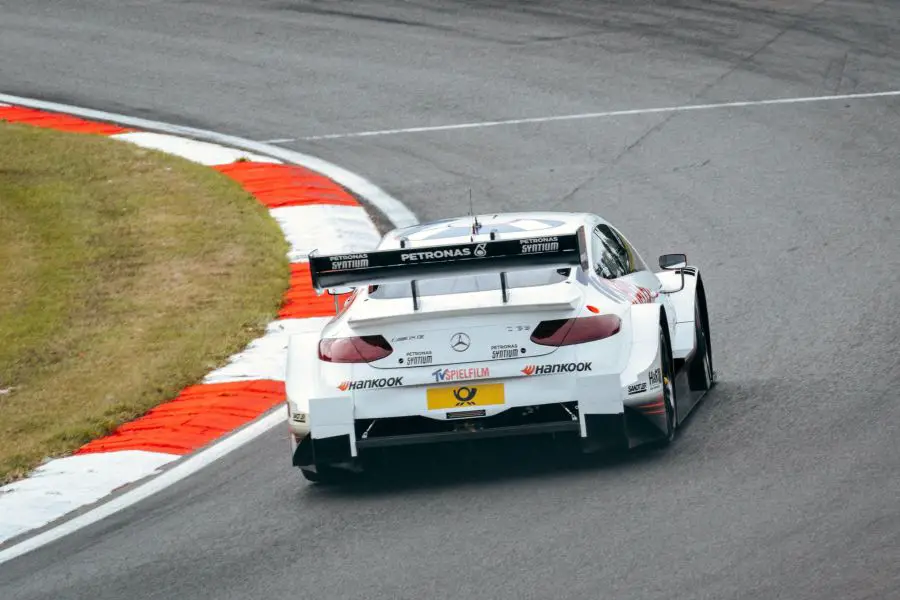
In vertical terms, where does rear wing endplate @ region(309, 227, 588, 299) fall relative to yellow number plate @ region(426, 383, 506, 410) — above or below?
above

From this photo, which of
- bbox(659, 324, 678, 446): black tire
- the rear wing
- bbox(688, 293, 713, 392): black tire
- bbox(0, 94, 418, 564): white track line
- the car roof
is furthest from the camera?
bbox(688, 293, 713, 392): black tire

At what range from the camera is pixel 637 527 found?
7.68 meters

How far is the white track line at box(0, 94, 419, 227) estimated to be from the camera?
1641cm

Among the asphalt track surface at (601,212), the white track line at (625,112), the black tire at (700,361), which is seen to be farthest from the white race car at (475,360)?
→ the white track line at (625,112)

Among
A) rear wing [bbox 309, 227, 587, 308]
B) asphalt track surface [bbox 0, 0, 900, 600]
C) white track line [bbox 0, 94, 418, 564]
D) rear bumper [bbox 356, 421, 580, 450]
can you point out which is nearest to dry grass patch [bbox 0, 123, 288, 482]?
white track line [bbox 0, 94, 418, 564]

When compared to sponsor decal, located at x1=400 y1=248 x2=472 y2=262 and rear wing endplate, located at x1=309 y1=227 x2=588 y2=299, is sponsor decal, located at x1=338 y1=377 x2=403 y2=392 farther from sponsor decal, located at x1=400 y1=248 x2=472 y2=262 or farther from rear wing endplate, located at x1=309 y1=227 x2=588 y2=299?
sponsor decal, located at x1=400 y1=248 x2=472 y2=262

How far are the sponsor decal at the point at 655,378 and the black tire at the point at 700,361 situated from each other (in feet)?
4.66

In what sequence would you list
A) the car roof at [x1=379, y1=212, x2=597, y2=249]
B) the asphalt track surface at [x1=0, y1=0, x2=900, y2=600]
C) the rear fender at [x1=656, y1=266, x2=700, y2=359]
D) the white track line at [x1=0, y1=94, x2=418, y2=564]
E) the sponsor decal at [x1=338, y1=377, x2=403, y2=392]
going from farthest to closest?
the rear fender at [x1=656, y1=266, x2=700, y2=359]
the car roof at [x1=379, y1=212, x2=597, y2=249]
the white track line at [x1=0, y1=94, x2=418, y2=564]
the sponsor decal at [x1=338, y1=377, x2=403, y2=392]
the asphalt track surface at [x1=0, y1=0, x2=900, y2=600]

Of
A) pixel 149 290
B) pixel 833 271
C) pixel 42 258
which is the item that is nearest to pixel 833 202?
pixel 833 271

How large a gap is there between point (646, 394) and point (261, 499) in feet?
6.80

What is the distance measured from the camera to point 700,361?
10180mm

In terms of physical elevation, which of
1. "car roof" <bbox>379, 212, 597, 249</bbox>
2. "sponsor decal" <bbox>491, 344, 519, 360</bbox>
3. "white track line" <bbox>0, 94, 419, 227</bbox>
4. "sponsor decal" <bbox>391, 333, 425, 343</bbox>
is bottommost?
"sponsor decal" <bbox>491, 344, 519, 360</bbox>

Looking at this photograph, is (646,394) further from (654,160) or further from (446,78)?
(446,78)

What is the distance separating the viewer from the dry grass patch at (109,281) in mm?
11297
